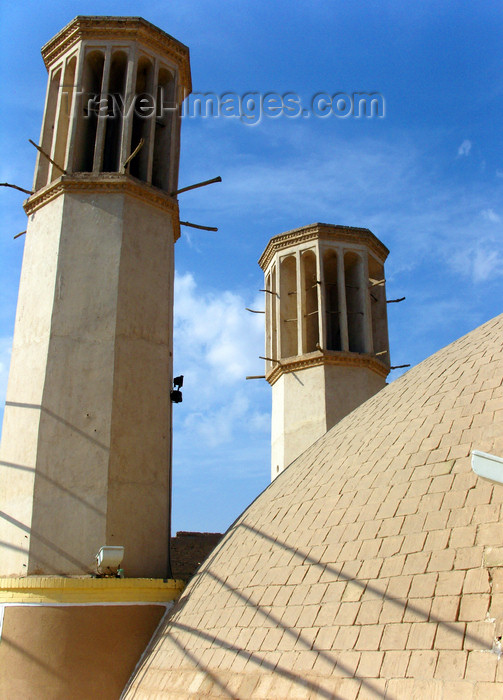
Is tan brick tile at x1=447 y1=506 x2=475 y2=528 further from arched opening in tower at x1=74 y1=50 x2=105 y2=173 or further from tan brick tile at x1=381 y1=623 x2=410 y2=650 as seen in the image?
arched opening in tower at x1=74 y1=50 x2=105 y2=173

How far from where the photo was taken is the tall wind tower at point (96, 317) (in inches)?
353

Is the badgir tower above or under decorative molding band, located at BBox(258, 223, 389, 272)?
under

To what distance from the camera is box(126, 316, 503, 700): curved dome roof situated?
4699 millimetres

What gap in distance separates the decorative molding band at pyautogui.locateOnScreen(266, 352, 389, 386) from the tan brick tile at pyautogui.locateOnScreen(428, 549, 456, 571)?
11263 mm

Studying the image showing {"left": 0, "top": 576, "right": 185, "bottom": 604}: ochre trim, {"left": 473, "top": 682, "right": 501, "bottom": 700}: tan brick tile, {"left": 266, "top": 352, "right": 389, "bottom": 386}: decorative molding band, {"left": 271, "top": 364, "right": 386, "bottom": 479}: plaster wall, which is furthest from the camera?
{"left": 266, "top": 352, "right": 389, "bottom": 386}: decorative molding band

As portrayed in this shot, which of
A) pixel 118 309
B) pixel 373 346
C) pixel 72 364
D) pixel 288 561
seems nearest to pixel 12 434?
pixel 72 364

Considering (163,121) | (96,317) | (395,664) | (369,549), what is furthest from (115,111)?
(395,664)

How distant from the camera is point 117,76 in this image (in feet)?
39.8

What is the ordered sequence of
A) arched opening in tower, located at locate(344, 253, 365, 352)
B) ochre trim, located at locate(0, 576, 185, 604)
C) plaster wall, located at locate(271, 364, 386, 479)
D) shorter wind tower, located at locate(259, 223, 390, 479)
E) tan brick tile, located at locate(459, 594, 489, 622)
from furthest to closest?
arched opening in tower, located at locate(344, 253, 365, 352)
shorter wind tower, located at locate(259, 223, 390, 479)
plaster wall, located at locate(271, 364, 386, 479)
ochre trim, located at locate(0, 576, 185, 604)
tan brick tile, located at locate(459, 594, 489, 622)

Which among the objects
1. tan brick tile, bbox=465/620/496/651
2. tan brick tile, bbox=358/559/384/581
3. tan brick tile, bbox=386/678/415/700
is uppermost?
tan brick tile, bbox=358/559/384/581

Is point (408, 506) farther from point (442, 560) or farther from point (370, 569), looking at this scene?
point (442, 560)

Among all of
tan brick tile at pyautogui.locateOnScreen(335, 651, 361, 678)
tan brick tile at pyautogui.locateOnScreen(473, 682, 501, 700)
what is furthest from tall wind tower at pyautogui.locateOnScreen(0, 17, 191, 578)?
tan brick tile at pyautogui.locateOnScreen(473, 682, 501, 700)

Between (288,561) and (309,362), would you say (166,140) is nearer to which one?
(309,362)

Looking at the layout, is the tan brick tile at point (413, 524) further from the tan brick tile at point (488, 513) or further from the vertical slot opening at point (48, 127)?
the vertical slot opening at point (48, 127)
